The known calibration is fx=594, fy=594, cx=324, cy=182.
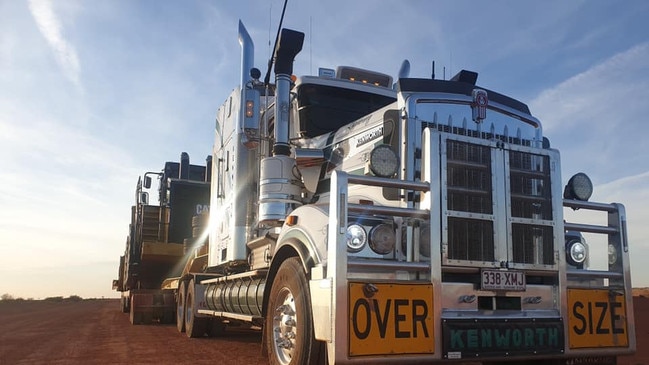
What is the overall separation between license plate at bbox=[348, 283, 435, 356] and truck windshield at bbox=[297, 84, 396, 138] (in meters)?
3.46

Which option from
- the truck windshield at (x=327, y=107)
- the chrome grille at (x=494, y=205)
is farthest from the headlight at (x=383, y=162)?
the truck windshield at (x=327, y=107)

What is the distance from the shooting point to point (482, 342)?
4387 millimetres

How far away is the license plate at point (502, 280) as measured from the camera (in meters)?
4.62

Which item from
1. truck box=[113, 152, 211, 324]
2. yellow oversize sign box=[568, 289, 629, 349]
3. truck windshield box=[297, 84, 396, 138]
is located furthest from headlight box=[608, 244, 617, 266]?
truck box=[113, 152, 211, 324]

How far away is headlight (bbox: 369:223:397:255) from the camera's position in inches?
178

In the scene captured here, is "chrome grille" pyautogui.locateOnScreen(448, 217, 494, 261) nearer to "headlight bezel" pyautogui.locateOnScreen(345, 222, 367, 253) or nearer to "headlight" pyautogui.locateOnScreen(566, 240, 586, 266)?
"headlight bezel" pyautogui.locateOnScreen(345, 222, 367, 253)

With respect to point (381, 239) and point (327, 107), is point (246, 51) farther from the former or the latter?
point (381, 239)

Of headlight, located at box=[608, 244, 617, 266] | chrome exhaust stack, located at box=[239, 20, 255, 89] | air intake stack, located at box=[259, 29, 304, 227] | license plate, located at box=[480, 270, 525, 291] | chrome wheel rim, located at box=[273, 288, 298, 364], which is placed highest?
chrome exhaust stack, located at box=[239, 20, 255, 89]

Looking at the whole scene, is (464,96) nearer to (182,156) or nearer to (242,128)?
(242,128)

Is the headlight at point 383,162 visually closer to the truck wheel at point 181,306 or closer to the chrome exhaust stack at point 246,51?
the chrome exhaust stack at point 246,51

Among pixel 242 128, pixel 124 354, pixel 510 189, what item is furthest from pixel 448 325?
pixel 124 354

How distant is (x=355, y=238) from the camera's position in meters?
4.50

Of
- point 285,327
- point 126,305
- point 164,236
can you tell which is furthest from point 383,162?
point 126,305

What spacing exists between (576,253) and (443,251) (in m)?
1.69
